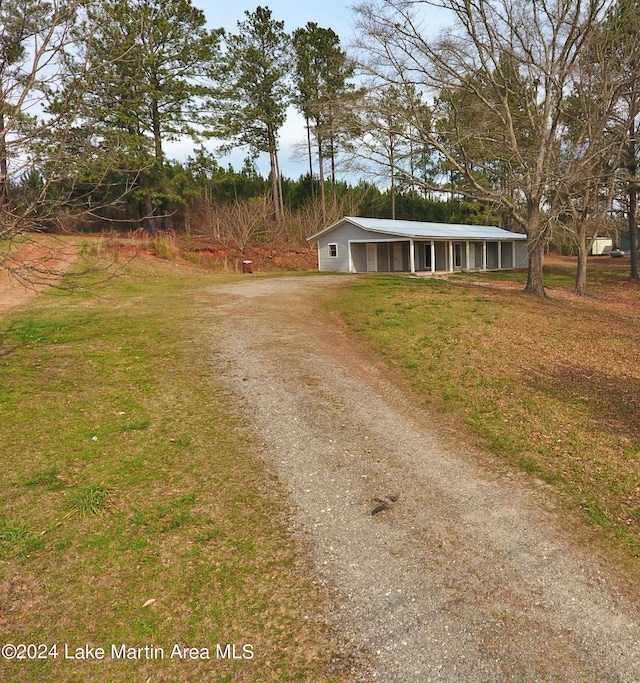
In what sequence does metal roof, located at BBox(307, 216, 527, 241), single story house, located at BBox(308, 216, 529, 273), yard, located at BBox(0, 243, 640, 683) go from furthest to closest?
single story house, located at BBox(308, 216, 529, 273) < metal roof, located at BBox(307, 216, 527, 241) < yard, located at BBox(0, 243, 640, 683)

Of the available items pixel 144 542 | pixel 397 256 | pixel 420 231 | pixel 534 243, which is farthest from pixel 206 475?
pixel 397 256

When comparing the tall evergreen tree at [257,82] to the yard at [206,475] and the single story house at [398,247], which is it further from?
the yard at [206,475]

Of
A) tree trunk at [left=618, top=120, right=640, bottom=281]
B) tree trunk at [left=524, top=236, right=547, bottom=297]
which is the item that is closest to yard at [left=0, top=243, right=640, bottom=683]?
tree trunk at [left=524, top=236, right=547, bottom=297]

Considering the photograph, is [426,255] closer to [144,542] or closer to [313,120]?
[313,120]

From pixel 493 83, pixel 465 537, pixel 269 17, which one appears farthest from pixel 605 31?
pixel 269 17

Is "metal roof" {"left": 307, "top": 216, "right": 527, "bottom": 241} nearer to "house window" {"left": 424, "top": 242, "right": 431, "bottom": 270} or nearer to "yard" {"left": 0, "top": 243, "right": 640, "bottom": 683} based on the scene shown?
"house window" {"left": 424, "top": 242, "right": 431, "bottom": 270}

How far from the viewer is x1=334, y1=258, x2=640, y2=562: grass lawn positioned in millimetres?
5078

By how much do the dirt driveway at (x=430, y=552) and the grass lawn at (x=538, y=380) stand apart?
484mm

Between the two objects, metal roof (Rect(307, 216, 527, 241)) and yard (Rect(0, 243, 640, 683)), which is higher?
metal roof (Rect(307, 216, 527, 241))

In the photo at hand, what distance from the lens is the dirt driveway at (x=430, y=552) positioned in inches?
117

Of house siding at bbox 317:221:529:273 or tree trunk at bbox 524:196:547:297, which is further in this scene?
house siding at bbox 317:221:529:273

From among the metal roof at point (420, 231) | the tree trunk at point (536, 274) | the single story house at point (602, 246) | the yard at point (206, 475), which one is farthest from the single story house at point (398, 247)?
the single story house at point (602, 246)

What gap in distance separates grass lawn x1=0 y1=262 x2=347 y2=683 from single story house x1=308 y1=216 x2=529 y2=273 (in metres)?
21.8

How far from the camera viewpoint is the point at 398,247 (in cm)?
3117
